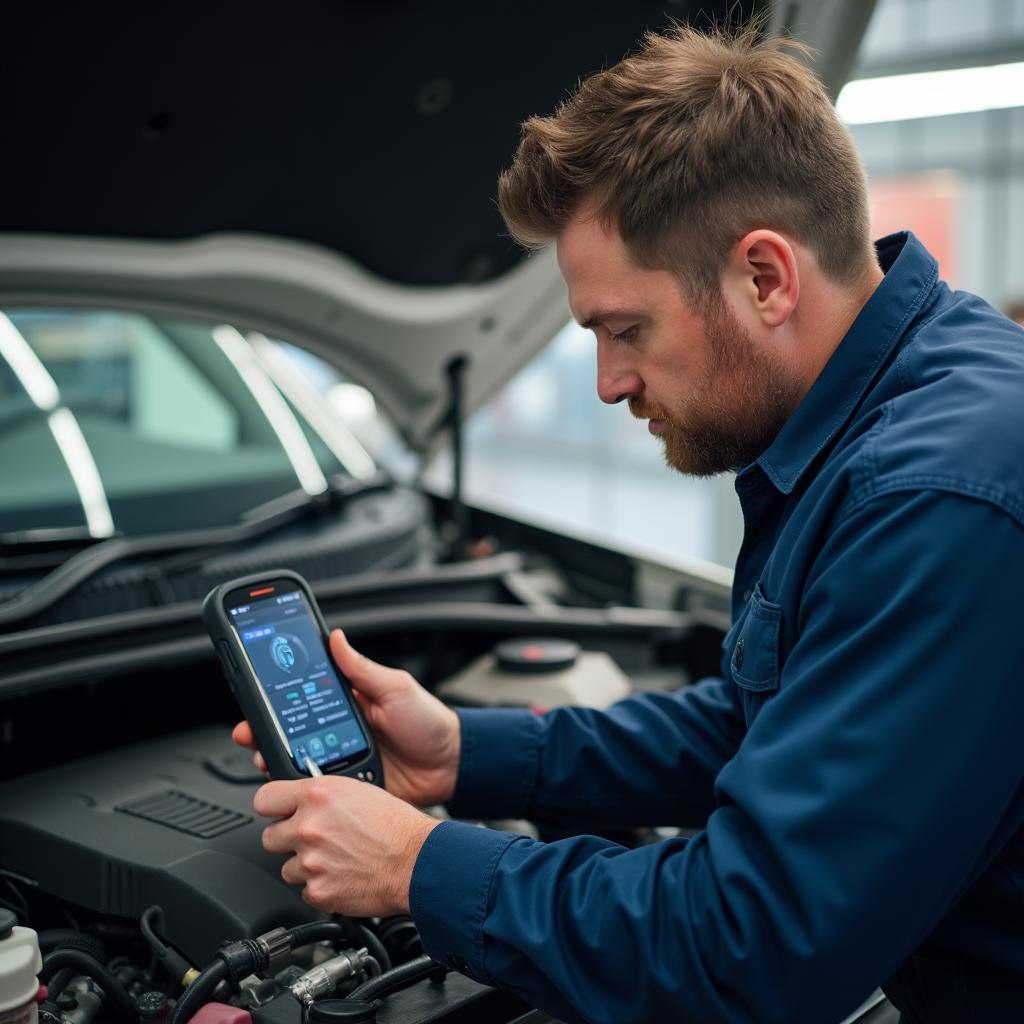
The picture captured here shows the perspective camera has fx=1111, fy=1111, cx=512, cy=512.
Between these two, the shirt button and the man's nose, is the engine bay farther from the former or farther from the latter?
the man's nose

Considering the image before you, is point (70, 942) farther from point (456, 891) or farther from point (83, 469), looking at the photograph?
point (83, 469)

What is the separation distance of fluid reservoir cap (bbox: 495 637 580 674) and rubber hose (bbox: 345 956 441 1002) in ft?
2.30

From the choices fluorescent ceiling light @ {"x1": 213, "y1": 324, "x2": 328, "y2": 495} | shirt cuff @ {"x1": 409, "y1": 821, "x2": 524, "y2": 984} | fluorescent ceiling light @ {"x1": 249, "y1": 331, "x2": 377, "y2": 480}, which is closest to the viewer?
shirt cuff @ {"x1": 409, "y1": 821, "x2": 524, "y2": 984}

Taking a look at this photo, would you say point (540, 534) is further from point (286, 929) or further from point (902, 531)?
point (902, 531)

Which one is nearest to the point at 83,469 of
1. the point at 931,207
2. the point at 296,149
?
the point at 296,149

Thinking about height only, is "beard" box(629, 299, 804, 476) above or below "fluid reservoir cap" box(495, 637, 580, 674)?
above

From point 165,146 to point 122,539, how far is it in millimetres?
593

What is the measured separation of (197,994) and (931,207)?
7055 millimetres

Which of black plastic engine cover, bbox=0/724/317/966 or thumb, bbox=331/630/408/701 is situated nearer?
black plastic engine cover, bbox=0/724/317/966

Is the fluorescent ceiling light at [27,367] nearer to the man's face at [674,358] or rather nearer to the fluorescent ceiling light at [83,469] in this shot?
the fluorescent ceiling light at [83,469]

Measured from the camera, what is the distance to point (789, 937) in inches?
32.4

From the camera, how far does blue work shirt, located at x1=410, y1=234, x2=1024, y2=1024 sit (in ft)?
2.71

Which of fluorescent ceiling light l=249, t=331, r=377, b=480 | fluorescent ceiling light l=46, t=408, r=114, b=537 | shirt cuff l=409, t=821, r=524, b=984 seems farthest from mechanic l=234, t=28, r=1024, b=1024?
fluorescent ceiling light l=249, t=331, r=377, b=480

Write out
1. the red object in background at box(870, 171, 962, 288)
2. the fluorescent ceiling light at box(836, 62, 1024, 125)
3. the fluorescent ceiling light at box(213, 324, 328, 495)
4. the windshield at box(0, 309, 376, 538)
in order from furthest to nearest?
the red object in background at box(870, 171, 962, 288) → the fluorescent ceiling light at box(836, 62, 1024, 125) → the fluorescent ceiling light at box(213, 324, 328, 495) → the windshield at box(0, 309, 376, 538)
